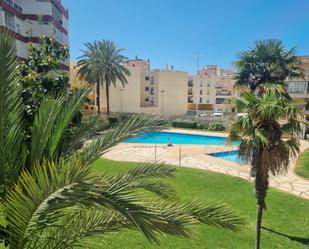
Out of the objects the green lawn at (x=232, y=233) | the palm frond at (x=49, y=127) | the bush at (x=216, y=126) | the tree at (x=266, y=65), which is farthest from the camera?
the bush at (x=216, y=126)

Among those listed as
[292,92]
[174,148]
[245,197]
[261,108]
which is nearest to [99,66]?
[174,148]

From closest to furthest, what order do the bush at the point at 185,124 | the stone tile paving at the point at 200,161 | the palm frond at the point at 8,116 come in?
the palm frond at the point at 8,116
the stone tile paving at the point at 200,161
the bush at the point at 185,124

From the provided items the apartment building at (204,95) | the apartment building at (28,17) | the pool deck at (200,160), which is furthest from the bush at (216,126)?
the apartment building at (204,95)

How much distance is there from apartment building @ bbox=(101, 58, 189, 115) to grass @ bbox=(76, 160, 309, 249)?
38298mm

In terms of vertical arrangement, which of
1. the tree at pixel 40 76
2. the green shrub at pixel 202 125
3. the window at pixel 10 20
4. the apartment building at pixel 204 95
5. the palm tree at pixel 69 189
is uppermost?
the window at pixel 10 20

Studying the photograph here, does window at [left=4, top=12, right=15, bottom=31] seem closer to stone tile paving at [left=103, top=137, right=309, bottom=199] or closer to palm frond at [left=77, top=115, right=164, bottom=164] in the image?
stone tile paving at [left=103, top=137, right=309, bottom=199]

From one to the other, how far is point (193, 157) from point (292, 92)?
22119 millimetres

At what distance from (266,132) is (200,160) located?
11520 mm

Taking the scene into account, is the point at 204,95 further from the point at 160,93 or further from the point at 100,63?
the point at 100,63

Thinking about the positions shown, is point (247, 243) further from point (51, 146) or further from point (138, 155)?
point (138, 155)

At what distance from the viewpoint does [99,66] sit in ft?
118

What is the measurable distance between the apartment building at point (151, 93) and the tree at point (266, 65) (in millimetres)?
24575

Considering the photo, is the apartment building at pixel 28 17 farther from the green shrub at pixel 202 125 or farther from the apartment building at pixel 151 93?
the apartment building at pixel 151 93

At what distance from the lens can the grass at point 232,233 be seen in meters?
→ 7.77
